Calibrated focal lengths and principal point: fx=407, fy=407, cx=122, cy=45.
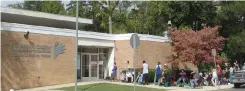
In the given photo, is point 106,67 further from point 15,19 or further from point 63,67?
point 15,19

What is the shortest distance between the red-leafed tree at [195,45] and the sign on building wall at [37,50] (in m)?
9.33

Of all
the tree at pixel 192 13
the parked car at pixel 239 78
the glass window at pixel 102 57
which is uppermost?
the tree at pixel 192 13

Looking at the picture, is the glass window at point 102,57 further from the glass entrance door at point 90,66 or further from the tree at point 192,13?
the tree at point 192,13

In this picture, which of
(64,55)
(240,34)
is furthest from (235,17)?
(64,55)

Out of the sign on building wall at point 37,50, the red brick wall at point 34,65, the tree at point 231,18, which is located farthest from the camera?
the tree at point 231,18

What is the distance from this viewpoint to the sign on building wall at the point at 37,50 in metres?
24.0

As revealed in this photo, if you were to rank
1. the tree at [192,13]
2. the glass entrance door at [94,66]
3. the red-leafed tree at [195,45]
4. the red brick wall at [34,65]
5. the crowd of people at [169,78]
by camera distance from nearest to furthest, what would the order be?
the red brick wall at [34,65], the crowd of people at [169,78], the red-leafed tree at [195,45], the glass entrance door at [94,66], the tree at [192,13]

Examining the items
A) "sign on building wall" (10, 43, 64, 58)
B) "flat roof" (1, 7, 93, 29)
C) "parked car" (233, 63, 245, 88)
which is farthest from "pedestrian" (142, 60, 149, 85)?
"flat roof" (1, 7, 93, 29)

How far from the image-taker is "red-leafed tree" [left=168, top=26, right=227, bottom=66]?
30031mm

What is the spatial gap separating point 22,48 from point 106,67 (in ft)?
31.8

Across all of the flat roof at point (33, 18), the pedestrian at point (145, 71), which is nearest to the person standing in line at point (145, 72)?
the pedestrian at point (145, 71)

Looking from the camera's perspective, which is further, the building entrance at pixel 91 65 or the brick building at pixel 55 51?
the building entrance at pixel 91 65

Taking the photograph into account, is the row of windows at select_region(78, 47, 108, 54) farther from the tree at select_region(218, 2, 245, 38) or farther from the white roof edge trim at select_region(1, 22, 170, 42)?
the tree at select_region(218, 2, 245, 38)

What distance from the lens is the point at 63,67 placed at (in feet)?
89.5
